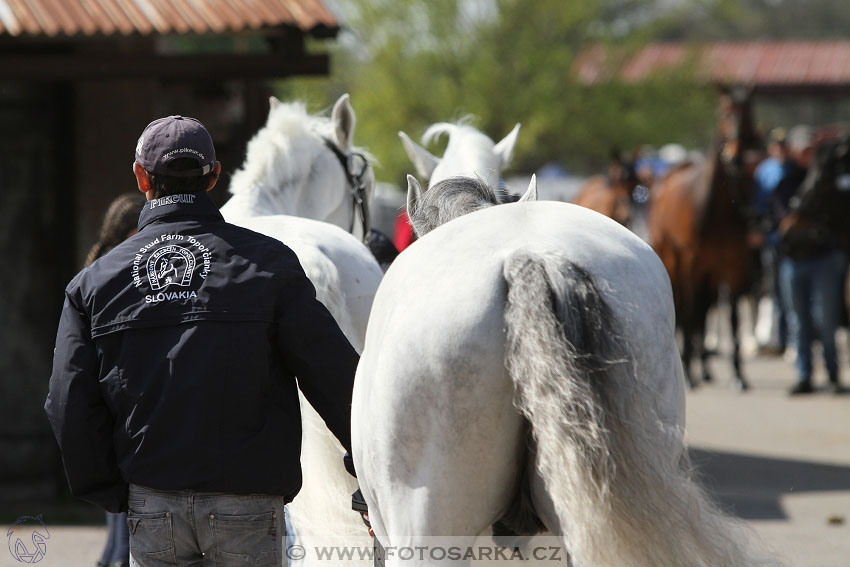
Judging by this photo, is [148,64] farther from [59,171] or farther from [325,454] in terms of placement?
[325,454]

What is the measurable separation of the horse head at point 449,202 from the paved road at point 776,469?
1.12m

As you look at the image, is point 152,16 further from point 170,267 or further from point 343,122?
point 170,267

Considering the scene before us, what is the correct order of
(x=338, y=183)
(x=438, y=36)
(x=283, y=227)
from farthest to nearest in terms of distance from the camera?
(x=438, y=36) < (x=338, y=183) < (x=283, y=227)

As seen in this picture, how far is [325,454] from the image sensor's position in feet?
12.5

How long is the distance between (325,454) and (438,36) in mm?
21951

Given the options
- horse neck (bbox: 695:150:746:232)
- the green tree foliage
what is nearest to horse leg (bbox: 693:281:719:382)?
horse neck (bbox: 695:150:746:232)

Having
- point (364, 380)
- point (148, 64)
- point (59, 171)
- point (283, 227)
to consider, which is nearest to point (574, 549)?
point (364, 380)

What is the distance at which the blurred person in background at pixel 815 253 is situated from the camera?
1094cm

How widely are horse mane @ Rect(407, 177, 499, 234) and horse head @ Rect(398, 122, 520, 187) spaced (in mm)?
684

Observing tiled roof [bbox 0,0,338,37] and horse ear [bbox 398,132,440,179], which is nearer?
horse ear [bbox 398,132,440,179]

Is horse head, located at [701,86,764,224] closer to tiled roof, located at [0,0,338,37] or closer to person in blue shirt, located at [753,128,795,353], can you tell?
person in blue shirt, located at [753,128,795,353]

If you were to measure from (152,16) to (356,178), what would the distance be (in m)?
2.22

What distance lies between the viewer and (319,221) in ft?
15.7

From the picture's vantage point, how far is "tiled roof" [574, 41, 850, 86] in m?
25.5
